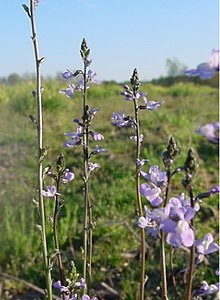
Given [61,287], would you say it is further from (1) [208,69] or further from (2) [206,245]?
(1) [208,69]

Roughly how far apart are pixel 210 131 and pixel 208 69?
0.11 metres

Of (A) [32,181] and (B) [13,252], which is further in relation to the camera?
(A) [32,181]

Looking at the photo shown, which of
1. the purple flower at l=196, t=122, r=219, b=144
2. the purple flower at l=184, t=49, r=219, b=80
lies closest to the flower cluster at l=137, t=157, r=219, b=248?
the purple flower at l=196, t=122, r=219, b=144

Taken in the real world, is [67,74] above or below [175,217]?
above

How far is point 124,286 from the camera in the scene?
3.26 metres

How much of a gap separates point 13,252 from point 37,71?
7.92 ft

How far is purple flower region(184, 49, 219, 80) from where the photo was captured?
3.22 feet

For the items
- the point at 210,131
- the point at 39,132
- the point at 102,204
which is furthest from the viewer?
the point at 102,204

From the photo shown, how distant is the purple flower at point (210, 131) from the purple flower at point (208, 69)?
0.29 feet

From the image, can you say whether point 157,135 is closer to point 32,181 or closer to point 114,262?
point 32,181

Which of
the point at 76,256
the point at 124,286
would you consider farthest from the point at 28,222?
the point at 124,286

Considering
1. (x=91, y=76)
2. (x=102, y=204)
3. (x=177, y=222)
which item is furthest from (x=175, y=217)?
(x=102, y=204)

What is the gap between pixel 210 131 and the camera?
0.98 meters

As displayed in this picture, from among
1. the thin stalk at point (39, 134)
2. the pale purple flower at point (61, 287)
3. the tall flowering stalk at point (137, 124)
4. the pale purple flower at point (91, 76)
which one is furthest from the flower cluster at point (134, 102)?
the pale purple flower at point (61, 287)
